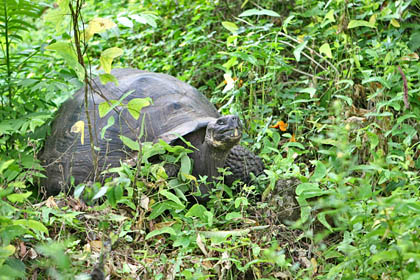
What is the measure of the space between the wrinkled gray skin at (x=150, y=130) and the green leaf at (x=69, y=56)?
527mm

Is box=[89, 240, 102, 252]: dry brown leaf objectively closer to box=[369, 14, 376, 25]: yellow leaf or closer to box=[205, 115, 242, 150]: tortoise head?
box=[205, 115, 242, 150]: tortoise head

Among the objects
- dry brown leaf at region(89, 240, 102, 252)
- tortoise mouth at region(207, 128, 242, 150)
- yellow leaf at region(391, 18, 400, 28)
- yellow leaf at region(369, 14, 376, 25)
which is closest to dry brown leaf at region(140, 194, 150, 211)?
dry brown leaf at region(89, 240, 102, 252)

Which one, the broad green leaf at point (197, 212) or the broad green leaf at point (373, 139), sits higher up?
the broad green leaf at point (373, 139)

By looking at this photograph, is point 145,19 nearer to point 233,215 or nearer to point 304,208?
point 233,215

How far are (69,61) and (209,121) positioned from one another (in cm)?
115

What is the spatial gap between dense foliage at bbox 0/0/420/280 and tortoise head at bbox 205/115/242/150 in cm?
24

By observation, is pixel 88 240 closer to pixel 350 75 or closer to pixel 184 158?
pixel 184 158

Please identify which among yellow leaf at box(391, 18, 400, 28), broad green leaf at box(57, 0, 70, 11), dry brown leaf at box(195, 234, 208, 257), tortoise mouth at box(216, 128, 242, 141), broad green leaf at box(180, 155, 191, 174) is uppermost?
broad green leaf at box(57, 0, 70, 11)

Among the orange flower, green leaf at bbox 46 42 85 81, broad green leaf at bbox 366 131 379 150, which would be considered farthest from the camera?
the orange flower

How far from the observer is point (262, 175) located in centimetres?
335

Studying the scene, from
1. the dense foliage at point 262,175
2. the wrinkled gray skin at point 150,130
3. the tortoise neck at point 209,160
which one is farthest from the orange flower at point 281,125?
the tortoise neck at point 209,160

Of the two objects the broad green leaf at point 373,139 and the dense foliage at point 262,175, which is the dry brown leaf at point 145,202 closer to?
the dense foliage at point 262,175

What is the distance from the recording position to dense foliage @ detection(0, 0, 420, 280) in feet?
7.21

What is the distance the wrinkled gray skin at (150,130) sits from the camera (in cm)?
333
